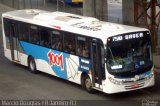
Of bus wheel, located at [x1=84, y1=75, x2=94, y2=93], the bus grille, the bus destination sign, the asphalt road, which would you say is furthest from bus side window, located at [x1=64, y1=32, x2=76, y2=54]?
the bus grille

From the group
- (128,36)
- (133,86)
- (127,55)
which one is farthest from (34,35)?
(133,86)

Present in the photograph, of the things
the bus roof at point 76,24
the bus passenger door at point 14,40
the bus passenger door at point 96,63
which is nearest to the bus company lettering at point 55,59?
the bus roof at point 76,24

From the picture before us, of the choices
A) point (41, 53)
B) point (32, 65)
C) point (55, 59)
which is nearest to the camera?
point (55, 59)

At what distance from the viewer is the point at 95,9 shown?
42594mm

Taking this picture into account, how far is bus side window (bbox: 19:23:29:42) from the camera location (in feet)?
91.0

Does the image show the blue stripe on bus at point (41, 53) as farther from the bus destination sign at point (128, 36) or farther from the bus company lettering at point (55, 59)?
the bus destination sign at point (128, 36)

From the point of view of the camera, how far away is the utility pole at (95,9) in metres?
41.8

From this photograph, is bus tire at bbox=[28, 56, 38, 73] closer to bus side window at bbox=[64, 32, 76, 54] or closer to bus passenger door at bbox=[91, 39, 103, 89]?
bus side window at bbox=[64, 32, 76, 54]

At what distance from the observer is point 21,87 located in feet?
79.7

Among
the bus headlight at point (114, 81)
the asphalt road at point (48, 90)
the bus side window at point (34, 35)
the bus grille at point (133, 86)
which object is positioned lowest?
the asphalt road at point (48, 90)

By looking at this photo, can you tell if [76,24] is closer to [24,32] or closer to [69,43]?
[69,43]

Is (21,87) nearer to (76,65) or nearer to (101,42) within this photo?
(76,65)

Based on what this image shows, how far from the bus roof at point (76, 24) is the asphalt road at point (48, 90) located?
241cm

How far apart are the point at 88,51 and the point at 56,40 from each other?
2.99 m
